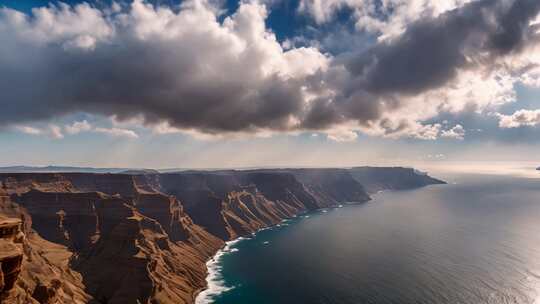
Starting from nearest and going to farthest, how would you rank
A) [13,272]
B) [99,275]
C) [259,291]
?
1. [13,272]
2. [99,275]
3. [259,291]

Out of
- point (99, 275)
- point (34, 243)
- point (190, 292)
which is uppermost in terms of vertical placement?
point (34, 243)

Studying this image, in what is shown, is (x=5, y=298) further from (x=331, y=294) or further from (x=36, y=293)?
(x=331, y=294)

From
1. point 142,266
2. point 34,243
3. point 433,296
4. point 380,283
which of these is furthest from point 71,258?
point 433,296

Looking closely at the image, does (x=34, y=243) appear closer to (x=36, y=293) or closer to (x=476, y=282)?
(x=36, y=293)

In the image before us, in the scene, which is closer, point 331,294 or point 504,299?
point 504,299

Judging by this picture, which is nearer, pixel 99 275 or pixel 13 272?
pixel 13 272

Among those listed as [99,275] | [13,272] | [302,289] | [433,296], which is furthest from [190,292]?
[433,296]

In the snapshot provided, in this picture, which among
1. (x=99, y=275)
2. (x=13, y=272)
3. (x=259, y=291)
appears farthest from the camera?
(x=259, y=291)

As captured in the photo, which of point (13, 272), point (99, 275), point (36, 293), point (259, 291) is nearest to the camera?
point (13, 272)

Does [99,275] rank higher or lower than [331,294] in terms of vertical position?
higher
